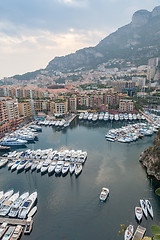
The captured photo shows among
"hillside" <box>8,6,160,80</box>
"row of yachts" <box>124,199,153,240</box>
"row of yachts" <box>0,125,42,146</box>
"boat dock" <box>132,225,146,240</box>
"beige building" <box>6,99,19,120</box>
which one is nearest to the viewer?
"boat dock" <box>132,225,146,240</box>

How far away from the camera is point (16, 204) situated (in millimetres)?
16422

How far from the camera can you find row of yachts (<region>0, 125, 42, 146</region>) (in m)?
32.2

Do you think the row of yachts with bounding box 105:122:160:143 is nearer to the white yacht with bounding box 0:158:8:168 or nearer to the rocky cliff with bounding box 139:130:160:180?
the rocky cliff with bounding box 139:130:160:180

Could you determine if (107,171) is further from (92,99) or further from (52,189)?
(92,99)

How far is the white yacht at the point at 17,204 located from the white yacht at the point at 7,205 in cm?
39

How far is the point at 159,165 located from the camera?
20469mm

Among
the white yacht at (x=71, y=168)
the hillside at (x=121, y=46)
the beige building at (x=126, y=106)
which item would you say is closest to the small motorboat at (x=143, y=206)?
the white yacht at (x=71, y=168)

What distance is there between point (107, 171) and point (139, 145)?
10.9 m

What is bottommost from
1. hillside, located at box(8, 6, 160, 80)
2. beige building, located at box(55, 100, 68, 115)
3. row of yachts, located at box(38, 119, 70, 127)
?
row of yachts, located at box(38, 119, 70, 127)

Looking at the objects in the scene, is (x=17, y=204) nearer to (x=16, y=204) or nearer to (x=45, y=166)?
(x=16, y=204)

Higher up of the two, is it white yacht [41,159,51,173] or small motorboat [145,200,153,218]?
white yacht [41,159,51,173]

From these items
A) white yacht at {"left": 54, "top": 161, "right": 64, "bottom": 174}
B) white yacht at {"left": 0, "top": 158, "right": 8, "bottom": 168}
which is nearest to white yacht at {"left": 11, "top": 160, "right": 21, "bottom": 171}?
white yacht at {"left": 0, "top": 158, "right": 8, "bottom": 168}

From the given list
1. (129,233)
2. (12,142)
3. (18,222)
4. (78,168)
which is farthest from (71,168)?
(12,142)

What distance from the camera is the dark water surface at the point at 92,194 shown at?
569 inches
